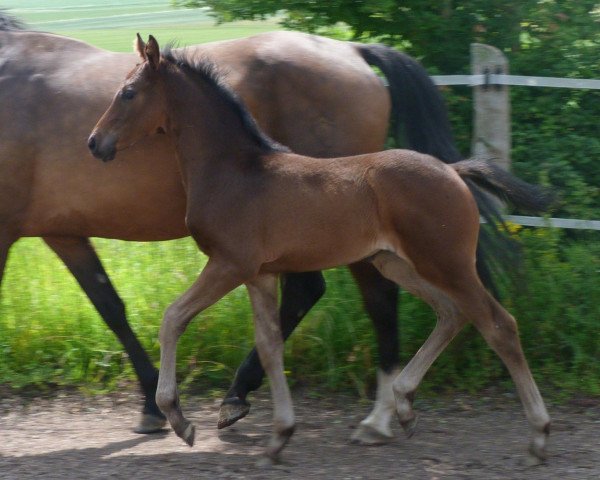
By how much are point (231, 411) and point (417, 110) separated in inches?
68.6

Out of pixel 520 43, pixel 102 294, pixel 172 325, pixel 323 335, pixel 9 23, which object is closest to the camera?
pixel 172 325

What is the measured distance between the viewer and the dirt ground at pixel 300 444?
12.9 ft

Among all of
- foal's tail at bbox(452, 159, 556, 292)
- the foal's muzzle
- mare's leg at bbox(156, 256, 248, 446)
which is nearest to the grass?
foal's tail at bbox(452, 159, 556, 292)

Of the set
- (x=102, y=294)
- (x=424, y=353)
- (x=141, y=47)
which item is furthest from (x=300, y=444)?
(x=141, y=47)

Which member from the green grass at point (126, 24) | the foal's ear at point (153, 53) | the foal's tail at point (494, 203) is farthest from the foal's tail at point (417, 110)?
the green grass at point (126, 24)

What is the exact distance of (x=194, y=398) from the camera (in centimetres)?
498

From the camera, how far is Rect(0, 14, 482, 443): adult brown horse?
450 cm

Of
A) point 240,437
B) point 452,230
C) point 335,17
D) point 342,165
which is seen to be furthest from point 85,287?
point 335,17

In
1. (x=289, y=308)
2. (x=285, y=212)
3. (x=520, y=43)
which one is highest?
(x=520, y=43)

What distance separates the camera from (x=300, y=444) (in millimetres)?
4316

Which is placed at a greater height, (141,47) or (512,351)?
(141,47)

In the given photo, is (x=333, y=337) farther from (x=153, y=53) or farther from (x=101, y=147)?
(x=153, y=53)

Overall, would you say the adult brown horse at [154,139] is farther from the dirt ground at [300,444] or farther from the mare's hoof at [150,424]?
the dirt ground at [300,444]

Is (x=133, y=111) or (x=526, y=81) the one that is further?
(x=526, y=81)
